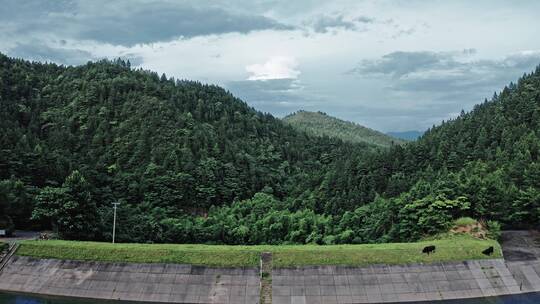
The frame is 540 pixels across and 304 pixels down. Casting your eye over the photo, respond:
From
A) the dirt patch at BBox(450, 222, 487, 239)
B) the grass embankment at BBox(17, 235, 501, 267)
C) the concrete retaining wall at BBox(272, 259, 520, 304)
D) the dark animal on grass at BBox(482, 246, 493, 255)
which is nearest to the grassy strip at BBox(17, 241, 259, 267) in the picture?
the grass embankment at BBox(17, 235, 501, 267)

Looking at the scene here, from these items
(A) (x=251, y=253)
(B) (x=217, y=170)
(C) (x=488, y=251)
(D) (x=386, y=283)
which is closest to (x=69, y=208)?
(A) (x=251, y=253)

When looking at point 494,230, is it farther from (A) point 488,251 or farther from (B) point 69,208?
(B) point 69,208

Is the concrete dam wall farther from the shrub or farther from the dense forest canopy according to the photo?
the dense forest canopy

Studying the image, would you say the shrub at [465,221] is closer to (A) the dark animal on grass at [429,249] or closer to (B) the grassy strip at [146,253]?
(A) the dark animal on grass at [429,249]

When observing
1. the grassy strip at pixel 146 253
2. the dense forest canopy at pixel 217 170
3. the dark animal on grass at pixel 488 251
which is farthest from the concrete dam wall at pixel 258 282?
the dense forest canopy at pixel 217 170

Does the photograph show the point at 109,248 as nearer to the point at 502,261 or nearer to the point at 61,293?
the point at 61,293
